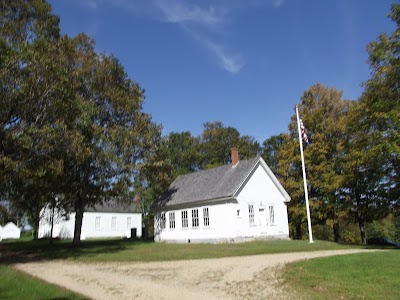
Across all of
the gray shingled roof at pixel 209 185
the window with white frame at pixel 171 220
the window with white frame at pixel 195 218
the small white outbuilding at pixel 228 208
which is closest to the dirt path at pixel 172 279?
the small white outbuilding at pixel 228 208

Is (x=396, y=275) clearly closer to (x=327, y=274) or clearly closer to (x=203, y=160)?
(x=327, y=274)

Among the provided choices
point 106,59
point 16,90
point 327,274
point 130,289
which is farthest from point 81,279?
point 106,59

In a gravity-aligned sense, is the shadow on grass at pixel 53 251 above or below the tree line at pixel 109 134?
below

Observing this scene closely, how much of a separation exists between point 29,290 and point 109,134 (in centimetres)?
1798

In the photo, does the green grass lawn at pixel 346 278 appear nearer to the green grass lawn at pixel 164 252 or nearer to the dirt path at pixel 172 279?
the dirt path at pixel 172 279

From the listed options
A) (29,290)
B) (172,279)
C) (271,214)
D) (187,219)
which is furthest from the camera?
(187,219)

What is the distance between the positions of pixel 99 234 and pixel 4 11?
36195 millimetres

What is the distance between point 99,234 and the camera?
4972 centimetres

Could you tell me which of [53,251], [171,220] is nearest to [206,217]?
[171,220]

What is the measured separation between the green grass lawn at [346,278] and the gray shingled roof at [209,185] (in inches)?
639

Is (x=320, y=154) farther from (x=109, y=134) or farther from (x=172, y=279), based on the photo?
(x=172, y=279)

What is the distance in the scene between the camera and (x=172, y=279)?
11086 millimetres

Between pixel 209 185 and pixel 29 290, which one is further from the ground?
pixel 209 185

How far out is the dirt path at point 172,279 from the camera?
8992mm
